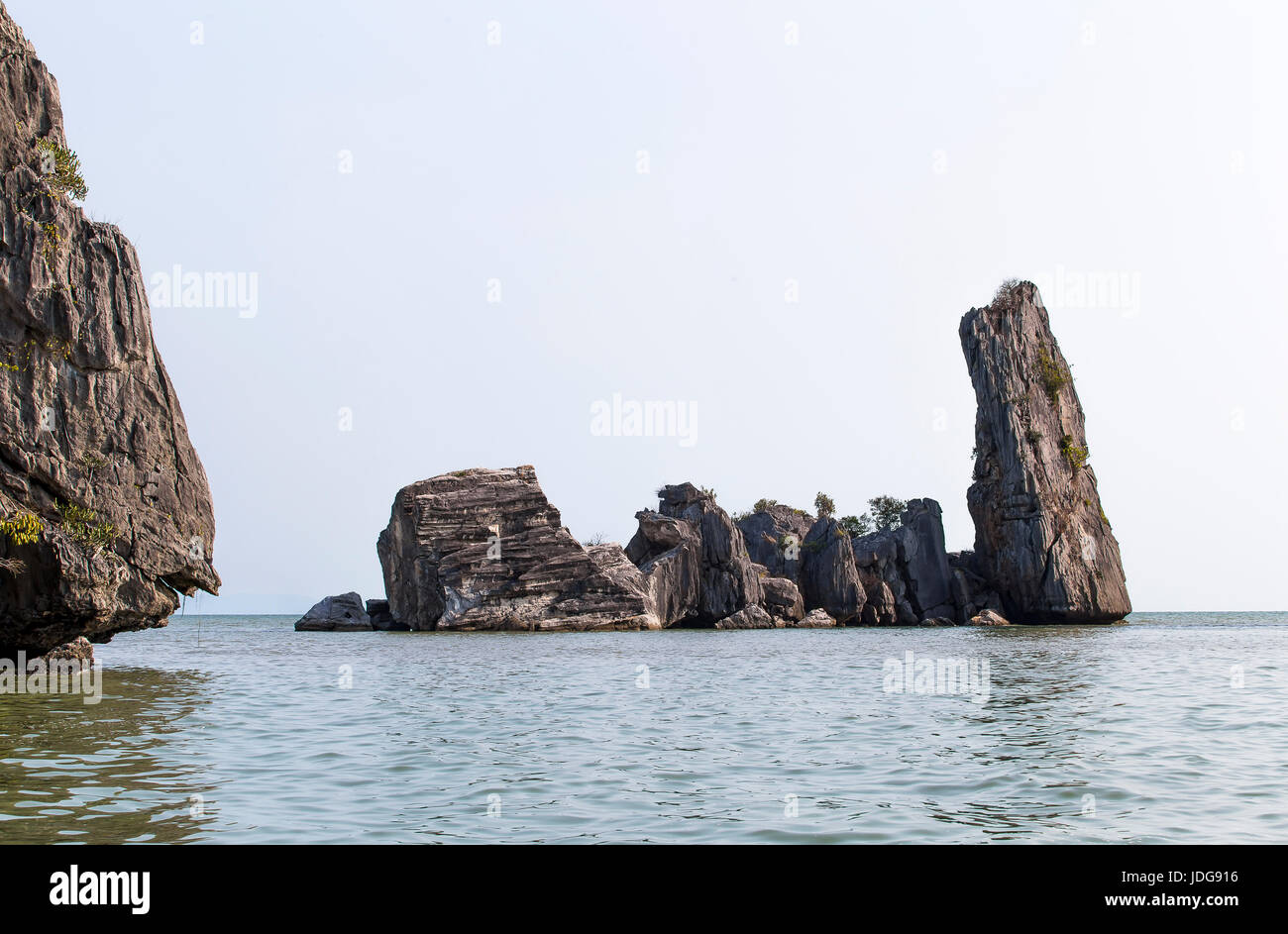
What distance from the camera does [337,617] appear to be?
2987 inches

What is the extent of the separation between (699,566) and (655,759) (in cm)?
6524

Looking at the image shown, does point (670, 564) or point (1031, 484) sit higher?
point (1031, 484)

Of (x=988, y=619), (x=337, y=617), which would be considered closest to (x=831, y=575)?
(x=988, y=619)

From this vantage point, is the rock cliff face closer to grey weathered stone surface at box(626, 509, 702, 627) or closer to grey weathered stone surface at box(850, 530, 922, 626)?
grey weathered stone surface at box(626, 509, 702, 627)

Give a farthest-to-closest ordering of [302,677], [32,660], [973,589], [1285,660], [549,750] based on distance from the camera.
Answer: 1. [973,589]
2. [1285,660]
3. [302,677]
4. [32,660]
5. [549,750]

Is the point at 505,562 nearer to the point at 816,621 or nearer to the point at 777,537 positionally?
the point at 816,621

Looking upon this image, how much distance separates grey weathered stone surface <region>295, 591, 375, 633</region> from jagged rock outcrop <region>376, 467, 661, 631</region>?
315 inches

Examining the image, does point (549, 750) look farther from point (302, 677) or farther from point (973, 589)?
point (973, 589)

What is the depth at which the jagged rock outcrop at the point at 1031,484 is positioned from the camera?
73.4 meters

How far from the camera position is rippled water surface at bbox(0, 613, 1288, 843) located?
10094 millimetres

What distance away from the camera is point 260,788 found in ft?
39.1

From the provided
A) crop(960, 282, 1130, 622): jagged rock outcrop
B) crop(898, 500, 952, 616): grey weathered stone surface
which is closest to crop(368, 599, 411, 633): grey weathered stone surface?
crop(898, 500, 952, 616): grey weathered stone surface
